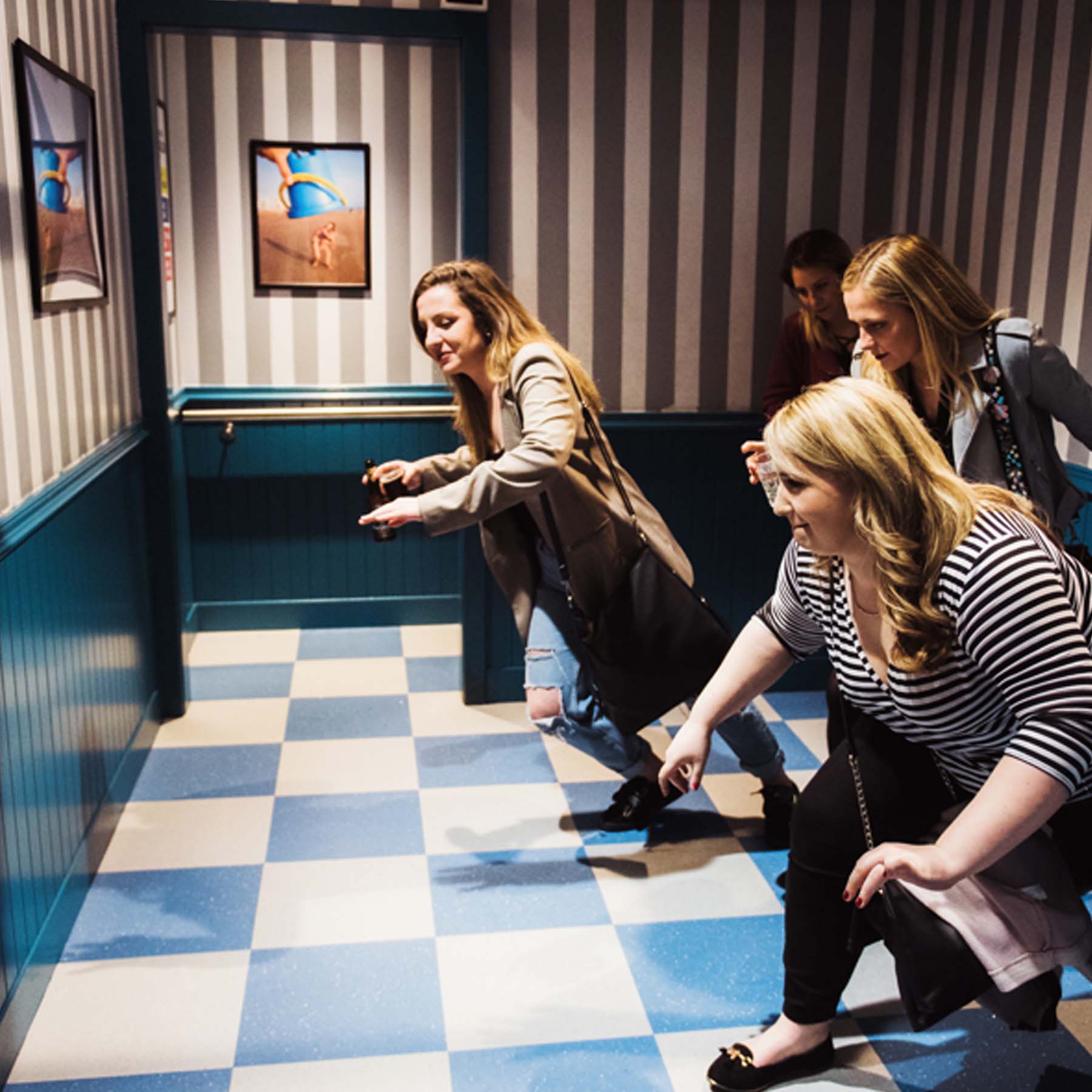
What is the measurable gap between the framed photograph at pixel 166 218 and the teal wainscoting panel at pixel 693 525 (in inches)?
60.0

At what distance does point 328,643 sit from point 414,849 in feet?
5.98

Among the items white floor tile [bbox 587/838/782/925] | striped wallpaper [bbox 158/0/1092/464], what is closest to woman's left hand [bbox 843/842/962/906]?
white floor tile [bbox 587/838/782/925]

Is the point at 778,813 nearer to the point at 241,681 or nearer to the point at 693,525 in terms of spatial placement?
the point at 693,525

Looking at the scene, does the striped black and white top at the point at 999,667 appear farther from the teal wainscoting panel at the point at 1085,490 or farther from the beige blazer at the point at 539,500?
the teal wainscoting panel at the point at 1085,490

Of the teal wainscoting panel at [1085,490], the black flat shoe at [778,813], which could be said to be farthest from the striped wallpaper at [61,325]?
the teal wainscoting panel at [1085,490]

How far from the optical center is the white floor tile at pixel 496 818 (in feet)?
9.86

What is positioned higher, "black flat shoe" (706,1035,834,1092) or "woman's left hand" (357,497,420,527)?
"woman's left hand" (357,497,420,527)

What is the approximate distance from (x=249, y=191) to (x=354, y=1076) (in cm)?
345

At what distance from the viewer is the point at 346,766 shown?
3.48 meters

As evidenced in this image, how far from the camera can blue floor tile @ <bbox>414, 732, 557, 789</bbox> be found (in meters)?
3.38

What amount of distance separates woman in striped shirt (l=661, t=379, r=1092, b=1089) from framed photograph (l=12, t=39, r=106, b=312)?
167cm

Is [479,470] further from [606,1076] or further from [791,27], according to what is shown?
[791,27]

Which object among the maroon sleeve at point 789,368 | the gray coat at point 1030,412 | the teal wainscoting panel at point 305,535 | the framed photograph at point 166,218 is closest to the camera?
the gray coat at point 1030,412

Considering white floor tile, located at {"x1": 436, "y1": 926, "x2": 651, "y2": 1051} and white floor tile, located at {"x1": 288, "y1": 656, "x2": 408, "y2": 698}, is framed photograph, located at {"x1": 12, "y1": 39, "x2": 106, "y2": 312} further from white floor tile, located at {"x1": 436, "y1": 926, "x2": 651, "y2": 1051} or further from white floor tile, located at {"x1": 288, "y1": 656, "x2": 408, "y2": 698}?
white floor tile, located at {"x1": 436, "y1": 926, "x2": 651, "y2": 1051}
